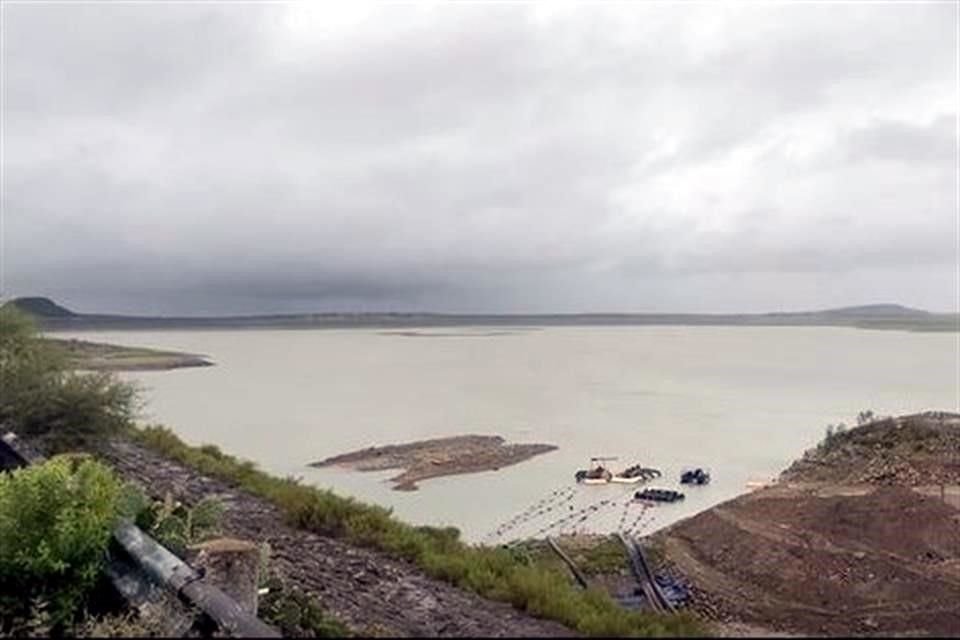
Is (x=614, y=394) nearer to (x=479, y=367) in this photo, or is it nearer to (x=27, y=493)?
(x=479, y=367)

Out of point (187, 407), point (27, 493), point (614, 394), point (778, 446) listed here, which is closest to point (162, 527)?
point (27, 493)

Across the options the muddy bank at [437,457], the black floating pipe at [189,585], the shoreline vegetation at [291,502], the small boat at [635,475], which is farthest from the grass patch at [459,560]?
the muddy bank at [437,457]

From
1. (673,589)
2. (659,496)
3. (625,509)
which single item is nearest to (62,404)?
(673,589)

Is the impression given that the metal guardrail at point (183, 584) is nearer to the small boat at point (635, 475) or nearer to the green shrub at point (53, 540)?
the green shrub at point (53, 540)

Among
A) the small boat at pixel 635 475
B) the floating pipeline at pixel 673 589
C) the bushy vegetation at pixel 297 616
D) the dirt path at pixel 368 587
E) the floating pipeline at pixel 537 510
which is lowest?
the floating pipeline at pixel 537 510

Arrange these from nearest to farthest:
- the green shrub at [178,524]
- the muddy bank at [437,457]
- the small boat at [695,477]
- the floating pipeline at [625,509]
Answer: the green shrub at [178,524], the floating pipeline at [625,509], the small boat at [695,477], the muddy bank at [437,457]

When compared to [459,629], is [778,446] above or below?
below
